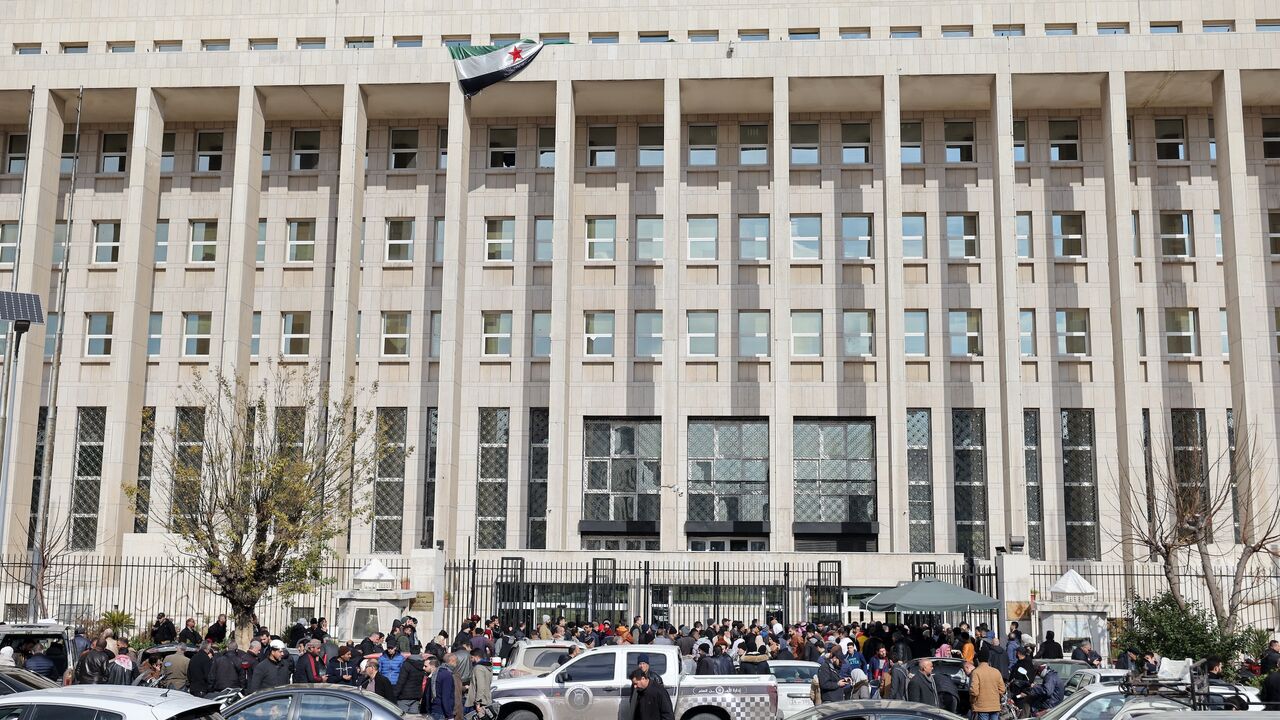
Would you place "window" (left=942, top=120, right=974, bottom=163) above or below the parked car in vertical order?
above

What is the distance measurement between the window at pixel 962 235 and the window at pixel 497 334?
14.7m

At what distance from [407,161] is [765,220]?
1230 centimetres

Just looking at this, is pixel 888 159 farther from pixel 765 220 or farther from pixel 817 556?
pixel 817 556

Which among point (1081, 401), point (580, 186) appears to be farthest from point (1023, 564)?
point (580, 186)

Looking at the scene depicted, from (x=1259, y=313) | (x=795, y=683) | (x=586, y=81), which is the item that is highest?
(x=586, y=81)

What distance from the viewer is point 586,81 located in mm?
39500

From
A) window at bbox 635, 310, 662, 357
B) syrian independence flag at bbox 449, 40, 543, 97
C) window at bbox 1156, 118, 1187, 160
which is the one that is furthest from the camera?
window at bbox 635, 310, 662, 357

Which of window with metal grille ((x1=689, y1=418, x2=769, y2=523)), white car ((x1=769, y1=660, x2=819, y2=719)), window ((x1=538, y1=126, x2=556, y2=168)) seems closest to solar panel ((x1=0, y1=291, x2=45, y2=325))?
white car ((x1=769, y1=660, x2=819, y2=719))

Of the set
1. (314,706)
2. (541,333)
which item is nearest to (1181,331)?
(541,333)

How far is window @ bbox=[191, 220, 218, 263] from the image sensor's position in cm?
4212

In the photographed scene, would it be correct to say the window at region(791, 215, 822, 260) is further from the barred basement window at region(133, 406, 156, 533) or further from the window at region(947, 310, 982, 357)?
the barred basement window at region(133, 406, 156, 533)

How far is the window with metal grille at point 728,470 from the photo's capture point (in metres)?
40.0

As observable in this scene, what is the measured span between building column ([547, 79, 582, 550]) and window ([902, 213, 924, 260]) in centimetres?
1098

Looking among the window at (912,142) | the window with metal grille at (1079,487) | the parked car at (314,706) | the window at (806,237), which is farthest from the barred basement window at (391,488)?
the parked car at (314,706)
